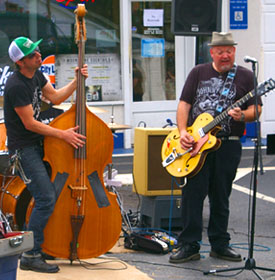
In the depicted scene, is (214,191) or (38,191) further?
(214,191)

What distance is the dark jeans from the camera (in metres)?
6.07

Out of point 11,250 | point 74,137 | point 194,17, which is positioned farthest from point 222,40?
point 194,17

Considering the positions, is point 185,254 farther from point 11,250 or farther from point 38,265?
point 11,250

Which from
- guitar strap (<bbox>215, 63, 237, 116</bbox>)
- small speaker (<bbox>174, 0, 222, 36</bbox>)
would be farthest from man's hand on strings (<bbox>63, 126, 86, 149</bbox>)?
small speaker (<bbox>174, 0, 222, 36</bbox>)

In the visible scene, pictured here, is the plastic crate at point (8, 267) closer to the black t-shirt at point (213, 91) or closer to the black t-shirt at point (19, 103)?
the black t-shirt at point (19, 103)

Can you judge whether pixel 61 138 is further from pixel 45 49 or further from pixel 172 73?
pixel 172 73

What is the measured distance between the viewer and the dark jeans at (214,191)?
6074 millimetres

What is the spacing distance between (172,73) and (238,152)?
6945 millimetres

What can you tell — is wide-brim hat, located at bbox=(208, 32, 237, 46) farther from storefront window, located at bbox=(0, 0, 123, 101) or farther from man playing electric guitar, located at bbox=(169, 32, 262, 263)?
storefront window, located at bbox=(0, 0, 123, 101)

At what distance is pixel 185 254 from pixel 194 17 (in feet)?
13.1

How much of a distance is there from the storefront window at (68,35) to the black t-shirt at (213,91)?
5.77 m

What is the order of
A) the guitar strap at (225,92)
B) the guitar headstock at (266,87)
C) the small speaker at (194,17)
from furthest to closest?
the small speaker at (194,17)
the guitar strap at (225,92)
the guitar headstock at (266,87)

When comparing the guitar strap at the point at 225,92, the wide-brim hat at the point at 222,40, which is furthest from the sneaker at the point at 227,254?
the wide-brim hat at the point at 222,40

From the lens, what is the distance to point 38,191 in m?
5.67
